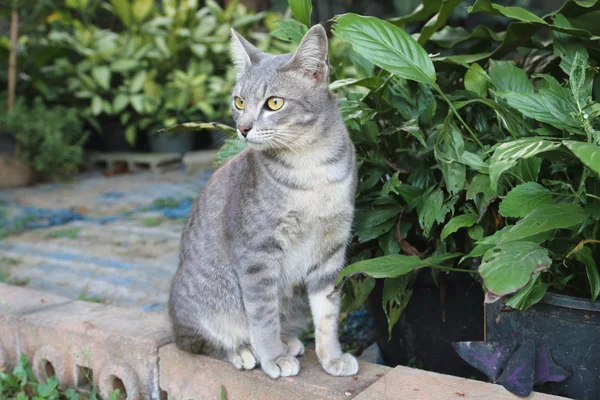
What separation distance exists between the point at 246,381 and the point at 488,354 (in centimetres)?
75

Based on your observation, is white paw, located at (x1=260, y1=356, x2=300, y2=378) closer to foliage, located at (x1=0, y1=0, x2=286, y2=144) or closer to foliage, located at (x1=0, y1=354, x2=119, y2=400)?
foliage, located at (x1=0, y1=354, x2=119, y2=400)

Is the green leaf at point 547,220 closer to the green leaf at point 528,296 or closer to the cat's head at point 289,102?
the green leaf at point 528,296

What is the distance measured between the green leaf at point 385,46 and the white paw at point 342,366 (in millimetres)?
883

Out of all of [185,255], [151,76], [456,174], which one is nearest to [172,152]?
[151,76]

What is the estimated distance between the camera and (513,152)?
1535 mm

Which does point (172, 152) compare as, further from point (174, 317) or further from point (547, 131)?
point (547, 131)

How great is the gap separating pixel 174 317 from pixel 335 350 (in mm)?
583

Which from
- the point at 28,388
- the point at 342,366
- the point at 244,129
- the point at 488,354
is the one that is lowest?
the point at 28,388

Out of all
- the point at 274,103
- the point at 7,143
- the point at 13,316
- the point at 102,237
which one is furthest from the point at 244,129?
the point at 7,143

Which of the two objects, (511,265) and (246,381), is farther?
(246,381)

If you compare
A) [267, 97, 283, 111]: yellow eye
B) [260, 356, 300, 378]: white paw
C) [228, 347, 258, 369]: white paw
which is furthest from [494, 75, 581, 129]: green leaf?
[228, 347, 258, 369]: white paw

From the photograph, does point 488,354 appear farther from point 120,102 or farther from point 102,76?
point 102,76

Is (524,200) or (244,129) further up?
(244,129)

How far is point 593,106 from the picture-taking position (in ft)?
5.69
